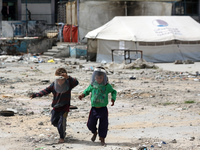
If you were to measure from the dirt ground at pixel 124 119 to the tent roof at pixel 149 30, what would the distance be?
917 centimetres

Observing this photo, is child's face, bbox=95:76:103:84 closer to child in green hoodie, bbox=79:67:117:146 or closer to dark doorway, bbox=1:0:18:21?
child in green hoodie, bbox=79:67:117:146

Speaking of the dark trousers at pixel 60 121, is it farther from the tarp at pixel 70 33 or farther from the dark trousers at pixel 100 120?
the tarp at pixel 70 33

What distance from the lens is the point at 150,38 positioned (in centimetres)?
2236

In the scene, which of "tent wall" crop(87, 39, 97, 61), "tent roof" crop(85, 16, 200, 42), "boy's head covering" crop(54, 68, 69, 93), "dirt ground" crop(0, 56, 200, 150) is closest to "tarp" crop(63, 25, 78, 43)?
"tent wall" crop(87, 39, 97, 61)

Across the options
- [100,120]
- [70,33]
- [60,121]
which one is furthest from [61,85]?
[70,33]

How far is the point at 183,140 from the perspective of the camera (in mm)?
6078

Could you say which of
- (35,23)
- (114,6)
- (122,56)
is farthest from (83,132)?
(35,23)

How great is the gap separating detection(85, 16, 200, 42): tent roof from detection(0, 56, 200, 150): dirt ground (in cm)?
917

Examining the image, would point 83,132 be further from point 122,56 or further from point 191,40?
point 191,40

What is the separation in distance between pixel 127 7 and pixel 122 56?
6.78 m

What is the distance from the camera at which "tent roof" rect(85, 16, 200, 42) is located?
73.9ft

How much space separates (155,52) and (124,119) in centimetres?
1530

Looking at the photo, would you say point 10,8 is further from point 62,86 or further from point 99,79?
point 99,79

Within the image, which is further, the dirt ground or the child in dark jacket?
the child in dark jacket
